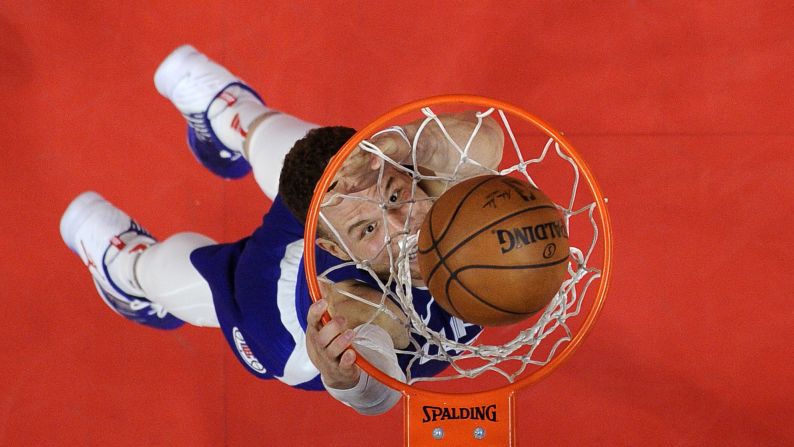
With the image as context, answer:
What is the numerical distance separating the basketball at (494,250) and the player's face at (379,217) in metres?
0.25

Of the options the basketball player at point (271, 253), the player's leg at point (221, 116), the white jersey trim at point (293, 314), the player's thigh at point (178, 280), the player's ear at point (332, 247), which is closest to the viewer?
the basketball player at point (271, 253)

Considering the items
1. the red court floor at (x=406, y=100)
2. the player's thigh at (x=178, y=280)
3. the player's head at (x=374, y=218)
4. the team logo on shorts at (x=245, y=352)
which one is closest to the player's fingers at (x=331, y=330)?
the player's head at (x=374, y=218)

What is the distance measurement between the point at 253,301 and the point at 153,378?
0.78m

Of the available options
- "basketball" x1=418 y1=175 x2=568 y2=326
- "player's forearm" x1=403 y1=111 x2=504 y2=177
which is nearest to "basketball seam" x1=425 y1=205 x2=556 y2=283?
"basketball" x1=418 y1=175 x2=568 y2=326

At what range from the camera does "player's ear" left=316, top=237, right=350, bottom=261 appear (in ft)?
4.85

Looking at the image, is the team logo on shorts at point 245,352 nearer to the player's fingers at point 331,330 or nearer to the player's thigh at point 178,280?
the player's thigh at point 178,280

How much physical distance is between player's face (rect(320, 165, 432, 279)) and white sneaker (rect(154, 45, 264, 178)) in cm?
72

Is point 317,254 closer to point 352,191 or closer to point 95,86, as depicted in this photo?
point 352,191

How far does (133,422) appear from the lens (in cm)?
229

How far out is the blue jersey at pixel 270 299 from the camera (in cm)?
166

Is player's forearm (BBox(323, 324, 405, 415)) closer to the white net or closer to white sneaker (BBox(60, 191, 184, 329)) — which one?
the white net

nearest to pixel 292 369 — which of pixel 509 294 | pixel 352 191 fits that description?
pixel 352 191

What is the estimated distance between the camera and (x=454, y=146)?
150 cm

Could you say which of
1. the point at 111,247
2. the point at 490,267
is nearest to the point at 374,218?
the point at 490,267
